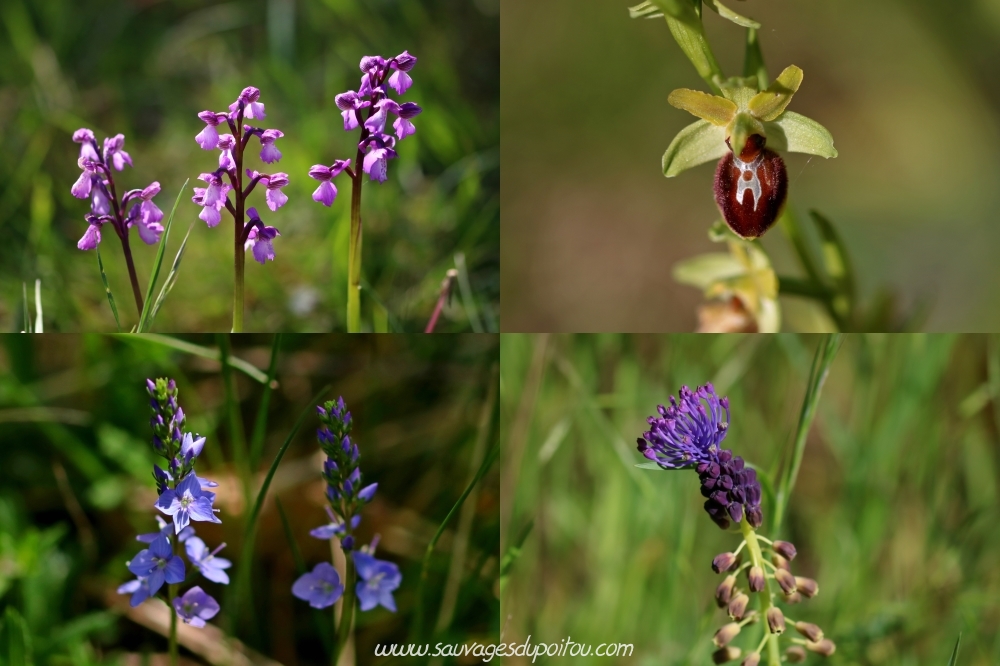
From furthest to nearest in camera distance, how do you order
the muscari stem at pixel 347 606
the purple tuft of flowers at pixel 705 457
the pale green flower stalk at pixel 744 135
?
the pale green flower stalk at pixel 744 135, the muscari stem at pixel 347 606, the purple tuft of flowers at pixel 705 457

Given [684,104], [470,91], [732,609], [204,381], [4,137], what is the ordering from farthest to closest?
[470,91]
[4,137]
[204,381]
[684,104]
[732,609]

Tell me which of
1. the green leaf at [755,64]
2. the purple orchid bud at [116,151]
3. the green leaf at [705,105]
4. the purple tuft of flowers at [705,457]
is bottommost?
the purple tuft of flowers at [705,457]

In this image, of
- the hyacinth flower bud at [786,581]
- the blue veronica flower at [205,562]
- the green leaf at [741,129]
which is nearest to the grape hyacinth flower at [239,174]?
the blue veronica flower at [205,562]

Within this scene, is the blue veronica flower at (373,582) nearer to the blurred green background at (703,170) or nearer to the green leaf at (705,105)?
the green leaf at (705,105)

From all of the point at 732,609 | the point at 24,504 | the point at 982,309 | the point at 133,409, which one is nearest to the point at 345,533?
the point at 732,609

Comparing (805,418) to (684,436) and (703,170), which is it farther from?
(703,170)

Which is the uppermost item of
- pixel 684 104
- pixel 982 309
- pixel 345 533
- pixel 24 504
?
pixel 684 104

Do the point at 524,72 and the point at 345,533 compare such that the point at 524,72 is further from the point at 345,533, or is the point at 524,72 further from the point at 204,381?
the point at 345,533
